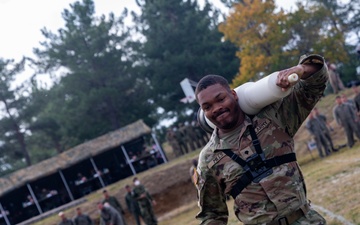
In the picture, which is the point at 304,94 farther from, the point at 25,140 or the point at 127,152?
the point at 25,140

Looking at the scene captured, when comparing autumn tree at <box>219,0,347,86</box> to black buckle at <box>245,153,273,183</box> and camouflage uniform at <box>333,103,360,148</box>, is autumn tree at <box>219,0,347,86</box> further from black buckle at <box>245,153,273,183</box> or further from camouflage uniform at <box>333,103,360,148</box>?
black buckle at <box>245,153,273,183</box>

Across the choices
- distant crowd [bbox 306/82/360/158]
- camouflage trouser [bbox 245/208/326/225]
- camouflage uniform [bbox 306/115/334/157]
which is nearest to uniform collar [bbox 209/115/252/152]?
camouflage trouser [bbox 245/208/326/225]

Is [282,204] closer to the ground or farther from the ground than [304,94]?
closer to the ground

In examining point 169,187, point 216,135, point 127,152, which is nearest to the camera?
point 216,135

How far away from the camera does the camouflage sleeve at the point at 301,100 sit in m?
3.60

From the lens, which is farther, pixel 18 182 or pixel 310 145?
pixel 18 182

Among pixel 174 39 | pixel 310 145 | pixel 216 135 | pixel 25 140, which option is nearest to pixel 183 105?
pixel 174 39

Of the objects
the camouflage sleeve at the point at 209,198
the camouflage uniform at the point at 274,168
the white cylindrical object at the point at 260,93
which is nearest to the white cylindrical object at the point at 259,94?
the white cylindrical object at the point at 260,93

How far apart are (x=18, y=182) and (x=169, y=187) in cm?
1047

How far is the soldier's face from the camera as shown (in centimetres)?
368

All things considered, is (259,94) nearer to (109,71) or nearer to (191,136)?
(191,136)

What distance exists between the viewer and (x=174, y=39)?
151 feet

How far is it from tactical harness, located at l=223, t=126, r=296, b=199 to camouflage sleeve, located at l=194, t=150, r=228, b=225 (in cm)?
26

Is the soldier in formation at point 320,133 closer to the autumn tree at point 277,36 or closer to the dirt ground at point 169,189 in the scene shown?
the dirt ground at point 169,189
